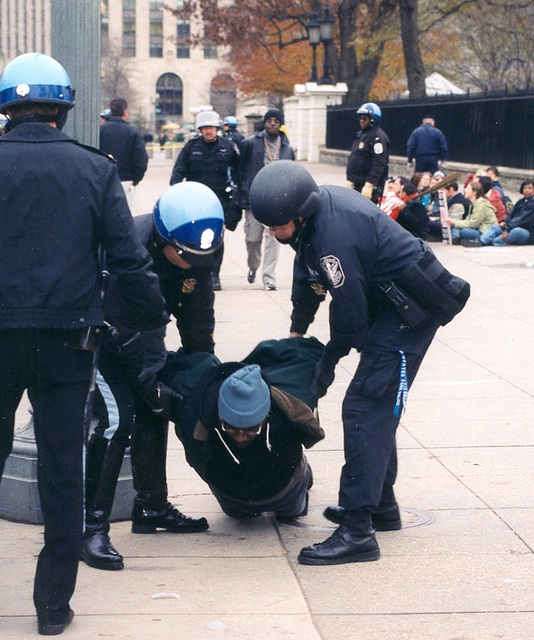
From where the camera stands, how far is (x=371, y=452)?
468cm

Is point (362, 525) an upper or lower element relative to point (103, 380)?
lower

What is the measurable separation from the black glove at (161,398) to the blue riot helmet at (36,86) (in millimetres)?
1169

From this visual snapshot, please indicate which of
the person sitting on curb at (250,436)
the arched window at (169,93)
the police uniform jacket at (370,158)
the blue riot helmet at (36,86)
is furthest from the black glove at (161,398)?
the arched window at (169,93)

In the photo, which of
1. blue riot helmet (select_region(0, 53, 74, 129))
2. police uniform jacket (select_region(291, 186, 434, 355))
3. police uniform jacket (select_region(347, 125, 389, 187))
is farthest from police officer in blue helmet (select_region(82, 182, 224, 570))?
police uniform jacket (select_region(347, 125, 389, 187))

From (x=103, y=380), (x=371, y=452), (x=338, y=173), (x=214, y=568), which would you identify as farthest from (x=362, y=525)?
(x=338, y=173)

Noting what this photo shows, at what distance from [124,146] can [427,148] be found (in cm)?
833

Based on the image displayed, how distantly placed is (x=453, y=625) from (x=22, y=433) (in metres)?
2.28

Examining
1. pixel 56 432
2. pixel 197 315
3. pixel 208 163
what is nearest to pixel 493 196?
pixel 208 163

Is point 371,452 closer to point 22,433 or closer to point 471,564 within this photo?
point 471,564

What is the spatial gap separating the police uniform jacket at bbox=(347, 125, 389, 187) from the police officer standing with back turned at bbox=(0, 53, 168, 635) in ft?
35.1

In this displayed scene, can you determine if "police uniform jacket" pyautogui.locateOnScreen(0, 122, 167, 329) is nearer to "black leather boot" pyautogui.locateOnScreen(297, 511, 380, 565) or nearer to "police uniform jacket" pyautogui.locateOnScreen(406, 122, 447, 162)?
"black leather boot" pyautogui.locateOnScreen(297, 511, 380, 565)

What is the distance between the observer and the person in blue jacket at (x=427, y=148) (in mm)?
20047

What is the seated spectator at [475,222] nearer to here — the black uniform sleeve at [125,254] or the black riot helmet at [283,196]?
the black riot helmet at [283,196]

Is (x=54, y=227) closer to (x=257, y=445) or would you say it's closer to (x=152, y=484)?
(x=257, y=445)
